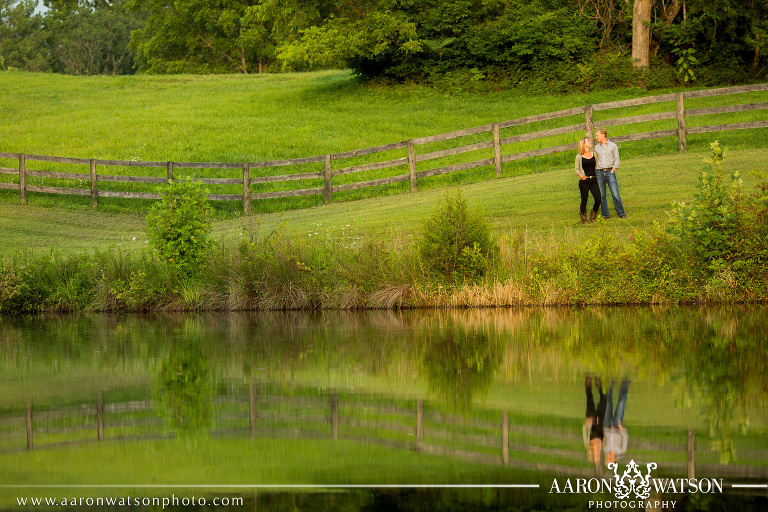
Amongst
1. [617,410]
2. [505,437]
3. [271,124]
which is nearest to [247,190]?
[271,124]

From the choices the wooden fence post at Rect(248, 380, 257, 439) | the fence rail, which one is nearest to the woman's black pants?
the fence rail

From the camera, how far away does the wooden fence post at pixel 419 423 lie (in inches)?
273

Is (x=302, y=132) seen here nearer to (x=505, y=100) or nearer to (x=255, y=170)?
(x=255, y=170)

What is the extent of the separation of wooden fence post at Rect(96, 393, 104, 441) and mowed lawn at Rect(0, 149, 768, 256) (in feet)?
30.4

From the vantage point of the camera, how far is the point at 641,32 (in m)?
41.8

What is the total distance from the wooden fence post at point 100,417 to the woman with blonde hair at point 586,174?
40.8 ft

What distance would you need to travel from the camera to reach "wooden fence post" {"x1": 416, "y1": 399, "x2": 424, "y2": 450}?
6.94 meters

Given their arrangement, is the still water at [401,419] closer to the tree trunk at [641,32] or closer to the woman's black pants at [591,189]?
the woman's black pants at [591,189]

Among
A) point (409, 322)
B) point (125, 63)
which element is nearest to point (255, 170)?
point (409, 322)

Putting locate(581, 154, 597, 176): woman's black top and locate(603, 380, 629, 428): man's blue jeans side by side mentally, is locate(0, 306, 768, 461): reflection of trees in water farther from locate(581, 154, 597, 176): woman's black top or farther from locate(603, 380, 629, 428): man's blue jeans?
locate(581, 154, 597, 176): woman's black top

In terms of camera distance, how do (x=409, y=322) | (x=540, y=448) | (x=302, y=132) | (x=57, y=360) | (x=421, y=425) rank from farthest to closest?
(x=302, y=132), (x=409, y=322), (x=57, y=360), (x=421, y=425), (x=540, y=448)

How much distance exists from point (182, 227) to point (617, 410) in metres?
11.9

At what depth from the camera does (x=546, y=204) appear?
22250 mm

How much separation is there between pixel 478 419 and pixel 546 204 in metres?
15.3
